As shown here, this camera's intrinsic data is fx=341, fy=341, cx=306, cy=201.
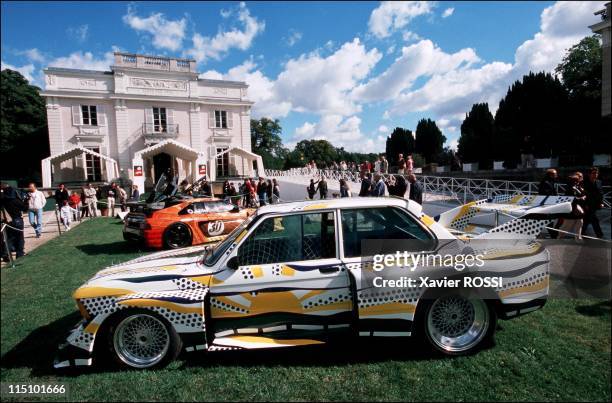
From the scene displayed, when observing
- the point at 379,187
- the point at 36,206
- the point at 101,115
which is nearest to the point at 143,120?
the point at 101,115

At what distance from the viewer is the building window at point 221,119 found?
3494 centimetres

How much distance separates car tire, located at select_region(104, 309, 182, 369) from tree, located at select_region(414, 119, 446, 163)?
2269 inches

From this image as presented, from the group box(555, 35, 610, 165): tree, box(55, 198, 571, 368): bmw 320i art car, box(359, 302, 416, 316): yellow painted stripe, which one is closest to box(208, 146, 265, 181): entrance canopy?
box(555, 35, 610, 165): tree

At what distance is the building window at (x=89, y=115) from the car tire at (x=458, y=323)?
114 feet

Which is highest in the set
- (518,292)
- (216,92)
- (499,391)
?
(216,92)

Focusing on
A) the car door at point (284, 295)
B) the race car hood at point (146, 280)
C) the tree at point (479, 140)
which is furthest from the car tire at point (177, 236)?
the tree at point (479, 140)

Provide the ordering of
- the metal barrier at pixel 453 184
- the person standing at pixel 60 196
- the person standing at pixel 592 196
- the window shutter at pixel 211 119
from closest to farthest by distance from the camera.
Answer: the person standing at pixel 592 196, the person standing at pixel 60 196, the metal barrier at pixel 453 184, the window shutter at pixel 211 119

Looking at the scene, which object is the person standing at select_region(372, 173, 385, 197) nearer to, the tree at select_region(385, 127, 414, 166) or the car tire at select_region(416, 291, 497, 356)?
the car tire at select_region(416, 291, 497, 356)

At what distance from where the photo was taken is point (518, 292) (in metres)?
3.44

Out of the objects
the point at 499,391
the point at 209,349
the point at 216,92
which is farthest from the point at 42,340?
the point at 216,92

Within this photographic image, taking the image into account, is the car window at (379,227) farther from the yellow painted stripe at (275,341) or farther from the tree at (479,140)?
the tree at (479,140)

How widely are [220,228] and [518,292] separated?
22.9 feet

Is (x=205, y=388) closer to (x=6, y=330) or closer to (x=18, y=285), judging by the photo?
(x=6, y=330)

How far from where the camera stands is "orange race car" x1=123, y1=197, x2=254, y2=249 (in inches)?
338
